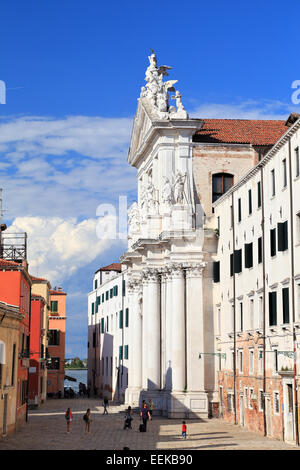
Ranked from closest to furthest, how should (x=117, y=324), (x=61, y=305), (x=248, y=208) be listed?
(x=248, y=208) → (x=117, y=324) → (x=61, y=305)

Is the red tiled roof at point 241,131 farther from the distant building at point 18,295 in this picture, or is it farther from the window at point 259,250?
the distant building at point 18,295

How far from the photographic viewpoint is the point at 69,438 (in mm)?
38031

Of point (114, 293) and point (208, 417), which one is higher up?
point (114, 293)

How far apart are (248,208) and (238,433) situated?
11.6 metres

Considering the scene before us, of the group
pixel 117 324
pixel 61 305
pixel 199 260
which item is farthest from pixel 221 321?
pixel 61 305

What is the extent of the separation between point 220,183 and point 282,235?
18.1 m

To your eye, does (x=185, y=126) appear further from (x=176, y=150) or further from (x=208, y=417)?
(x=208, y=417)

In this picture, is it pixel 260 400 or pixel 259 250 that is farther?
pixel 259 250

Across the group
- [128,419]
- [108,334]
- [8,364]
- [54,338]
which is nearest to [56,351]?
[54,338]

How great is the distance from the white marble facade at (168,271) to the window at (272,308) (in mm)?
12559

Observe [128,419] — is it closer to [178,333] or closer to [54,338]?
[178,333]

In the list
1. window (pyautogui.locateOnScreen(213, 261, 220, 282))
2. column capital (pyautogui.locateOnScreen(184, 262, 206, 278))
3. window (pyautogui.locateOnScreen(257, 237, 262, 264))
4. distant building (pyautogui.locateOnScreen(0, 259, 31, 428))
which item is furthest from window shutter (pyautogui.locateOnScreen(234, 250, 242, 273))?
distant building (pyautogui.locateOnScreen(0, 259, 31, 428))

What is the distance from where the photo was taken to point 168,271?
168ft

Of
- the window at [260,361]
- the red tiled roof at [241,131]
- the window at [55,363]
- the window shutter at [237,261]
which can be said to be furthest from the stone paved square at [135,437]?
the window at [55,363]
